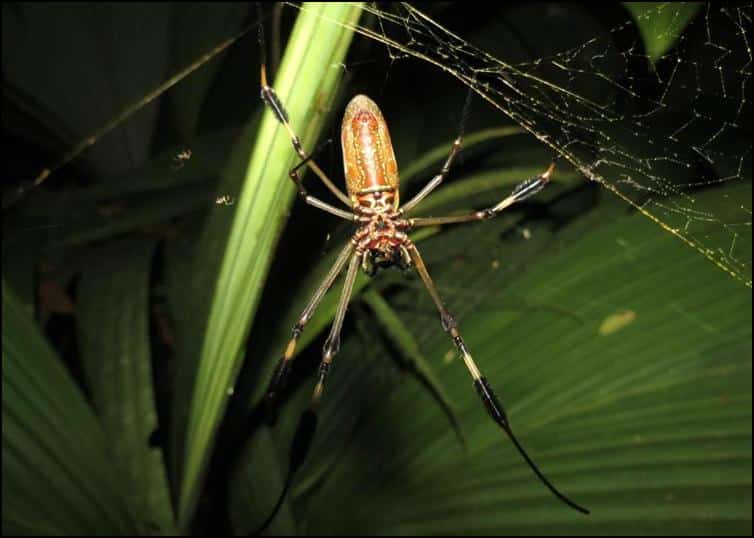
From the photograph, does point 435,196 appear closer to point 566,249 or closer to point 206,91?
point 566,249

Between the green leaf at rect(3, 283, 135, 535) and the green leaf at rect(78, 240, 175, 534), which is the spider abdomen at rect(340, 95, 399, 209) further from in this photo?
the green leaf at rect(3, 283, 135, 535)

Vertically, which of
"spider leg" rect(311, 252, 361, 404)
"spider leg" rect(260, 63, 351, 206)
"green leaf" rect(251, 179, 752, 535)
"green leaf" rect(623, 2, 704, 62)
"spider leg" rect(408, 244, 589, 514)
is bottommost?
"green leaf" rect(251, 179, 752, 535)

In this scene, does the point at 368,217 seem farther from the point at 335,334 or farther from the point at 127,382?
the point at 127,382

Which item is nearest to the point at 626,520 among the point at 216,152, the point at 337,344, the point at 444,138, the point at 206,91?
the point at 337,344

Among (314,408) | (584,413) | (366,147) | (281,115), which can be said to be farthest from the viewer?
(584,413)

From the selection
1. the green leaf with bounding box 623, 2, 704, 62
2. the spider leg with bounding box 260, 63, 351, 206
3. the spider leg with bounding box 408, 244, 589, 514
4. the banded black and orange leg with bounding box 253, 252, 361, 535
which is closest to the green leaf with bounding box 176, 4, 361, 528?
the spider leg with bounding box 260, 63, 351, 206

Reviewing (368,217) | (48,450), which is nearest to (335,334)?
(368,217)
